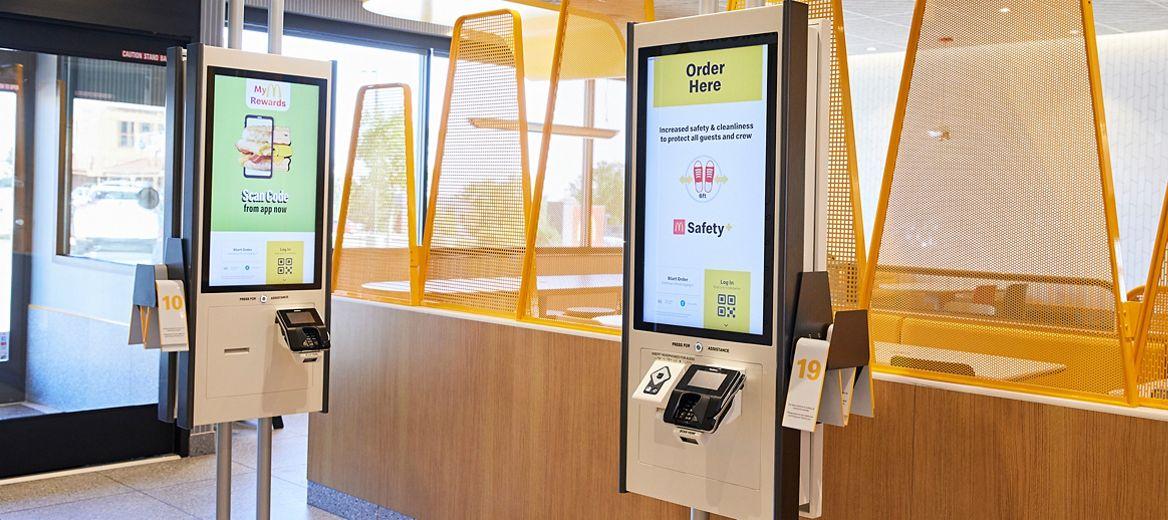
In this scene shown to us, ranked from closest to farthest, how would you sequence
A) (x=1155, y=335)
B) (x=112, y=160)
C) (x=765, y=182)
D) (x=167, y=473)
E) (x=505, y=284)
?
(x=765, y=182), (x=1155, y=335), (x=505, y=284), (x=167, y=473), (x=112, y=160)

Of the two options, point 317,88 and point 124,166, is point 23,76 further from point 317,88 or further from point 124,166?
point 317,88

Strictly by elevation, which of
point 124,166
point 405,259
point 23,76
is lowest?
point 405,259

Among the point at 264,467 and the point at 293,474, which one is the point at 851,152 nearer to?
the point at 264,467

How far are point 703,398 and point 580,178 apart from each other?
1.62 metres

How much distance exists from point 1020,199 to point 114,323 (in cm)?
490

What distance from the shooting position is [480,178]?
4297 millimetres

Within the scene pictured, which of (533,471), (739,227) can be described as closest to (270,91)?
(533,471)

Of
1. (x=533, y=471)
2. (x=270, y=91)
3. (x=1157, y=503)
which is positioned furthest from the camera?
(x=533, y=471)

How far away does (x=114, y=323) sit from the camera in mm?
5895

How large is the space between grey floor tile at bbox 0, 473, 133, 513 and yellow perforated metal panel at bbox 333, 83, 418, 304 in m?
1.57

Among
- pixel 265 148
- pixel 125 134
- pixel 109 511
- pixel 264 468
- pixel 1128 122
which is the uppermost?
pixel 1128 122

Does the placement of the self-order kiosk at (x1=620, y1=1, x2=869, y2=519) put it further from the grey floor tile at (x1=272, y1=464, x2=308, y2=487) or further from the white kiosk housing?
the grey floor tile at (x1=272, y1=464, x2=308, y2=487)

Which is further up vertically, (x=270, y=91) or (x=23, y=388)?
(x=270, y=91)

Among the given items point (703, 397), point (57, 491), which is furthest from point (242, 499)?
point (703, 397)
